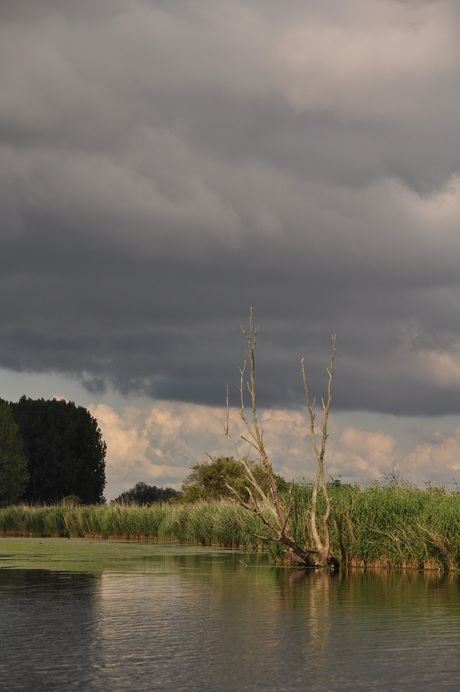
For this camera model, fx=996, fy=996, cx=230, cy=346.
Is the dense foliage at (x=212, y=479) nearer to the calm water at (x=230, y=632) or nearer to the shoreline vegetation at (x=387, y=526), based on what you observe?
the shoreline vegetation at (x=387, y=526)

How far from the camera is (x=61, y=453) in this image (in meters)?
100

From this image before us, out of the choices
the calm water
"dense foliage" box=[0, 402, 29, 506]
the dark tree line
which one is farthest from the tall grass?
the dark tree line

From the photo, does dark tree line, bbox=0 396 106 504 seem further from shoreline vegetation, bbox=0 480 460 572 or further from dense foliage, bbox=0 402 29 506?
shoreline vegetation, bbox=0 480 460 572

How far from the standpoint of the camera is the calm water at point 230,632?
13648 millimetres

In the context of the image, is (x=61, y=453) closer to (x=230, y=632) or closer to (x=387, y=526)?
(x=387, y=526)

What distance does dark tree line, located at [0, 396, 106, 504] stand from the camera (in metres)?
99.8

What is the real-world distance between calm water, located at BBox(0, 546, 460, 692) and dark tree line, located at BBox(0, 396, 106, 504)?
71585mm

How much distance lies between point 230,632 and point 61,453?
84473mm

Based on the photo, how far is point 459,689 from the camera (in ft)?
42.5

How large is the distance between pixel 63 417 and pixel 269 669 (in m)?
89.8

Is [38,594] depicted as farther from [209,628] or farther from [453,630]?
[453,630]

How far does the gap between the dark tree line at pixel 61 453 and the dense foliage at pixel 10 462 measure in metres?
5.48

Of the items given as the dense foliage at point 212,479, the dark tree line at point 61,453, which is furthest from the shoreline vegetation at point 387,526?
the dark tree line at point 61,453

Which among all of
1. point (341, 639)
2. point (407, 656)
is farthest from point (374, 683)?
point (341, 639)
